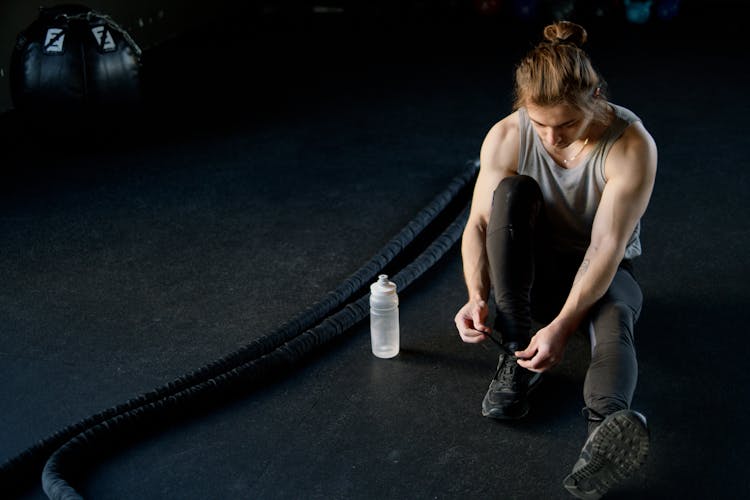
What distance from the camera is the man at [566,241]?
1.87 meters

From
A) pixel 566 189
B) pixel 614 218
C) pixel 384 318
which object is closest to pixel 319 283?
pixel 384 318

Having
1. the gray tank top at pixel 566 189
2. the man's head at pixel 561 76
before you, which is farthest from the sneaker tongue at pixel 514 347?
the man's head at pixel 561 76

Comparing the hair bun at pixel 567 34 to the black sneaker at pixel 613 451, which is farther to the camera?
the hair bun at pixel 567 34

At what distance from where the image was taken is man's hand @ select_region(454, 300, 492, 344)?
2100mm

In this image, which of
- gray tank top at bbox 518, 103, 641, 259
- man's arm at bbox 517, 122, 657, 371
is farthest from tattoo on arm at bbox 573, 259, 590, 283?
gray tank top at bbox 518, 103, 641, 259

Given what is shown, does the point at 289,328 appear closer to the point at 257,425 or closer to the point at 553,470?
the point at 257,425

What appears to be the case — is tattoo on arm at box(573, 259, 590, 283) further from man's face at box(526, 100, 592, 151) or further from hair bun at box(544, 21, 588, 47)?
hair bun at box(544, 21, 588, 47)

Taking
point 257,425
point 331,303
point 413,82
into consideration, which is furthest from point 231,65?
point 257,425

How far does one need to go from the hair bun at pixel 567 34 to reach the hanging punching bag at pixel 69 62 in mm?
2237

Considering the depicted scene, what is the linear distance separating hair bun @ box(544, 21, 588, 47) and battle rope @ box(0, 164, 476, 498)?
0.92 metres

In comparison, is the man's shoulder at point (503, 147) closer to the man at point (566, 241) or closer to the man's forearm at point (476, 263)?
the man at point (566, 241)

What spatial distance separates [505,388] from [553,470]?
0.79 feet

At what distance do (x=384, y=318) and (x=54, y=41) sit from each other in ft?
6.78

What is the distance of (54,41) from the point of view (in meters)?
3.62
